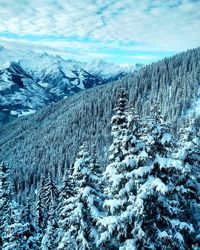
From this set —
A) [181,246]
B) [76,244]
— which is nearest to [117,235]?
[181,246]

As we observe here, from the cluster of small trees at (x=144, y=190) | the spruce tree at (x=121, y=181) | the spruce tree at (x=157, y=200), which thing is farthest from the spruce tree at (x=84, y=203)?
the spruce tree at (x=157, y=200)

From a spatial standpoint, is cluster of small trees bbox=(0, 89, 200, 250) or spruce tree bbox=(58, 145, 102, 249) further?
spruce tree bbox=(58, 145, 102, 249)

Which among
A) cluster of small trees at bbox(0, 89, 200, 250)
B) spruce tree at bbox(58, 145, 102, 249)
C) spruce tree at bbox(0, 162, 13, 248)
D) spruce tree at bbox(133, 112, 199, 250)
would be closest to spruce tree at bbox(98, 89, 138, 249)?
cluster of small trees at bbox(0, 89, 200, 250)

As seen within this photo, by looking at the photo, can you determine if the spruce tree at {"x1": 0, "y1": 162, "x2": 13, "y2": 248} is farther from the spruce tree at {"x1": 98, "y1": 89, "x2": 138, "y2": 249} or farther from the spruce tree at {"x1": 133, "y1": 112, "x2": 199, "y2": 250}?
the spruce tree at {"x1": 133, "y1": 112, "x2": 199, "y2": 250}

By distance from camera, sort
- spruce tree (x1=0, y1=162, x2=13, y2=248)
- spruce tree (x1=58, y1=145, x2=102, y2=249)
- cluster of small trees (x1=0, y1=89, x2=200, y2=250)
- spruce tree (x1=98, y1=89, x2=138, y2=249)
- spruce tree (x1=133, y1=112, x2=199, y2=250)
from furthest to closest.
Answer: spruce tree (x1=0, y1=162, x2=13, y2=248) → spruce tree (x1=58, y1=145, x2=102, y2=249) → spruce tree (x1=98, y1=89, x2=138, y2=249) → cluster of small trees (x1=0, y1=89, x2=200, y2=250) → spruce tree (x1=133, y1=112, x2=199, y2=250)

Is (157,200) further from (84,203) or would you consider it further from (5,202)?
(5,202)

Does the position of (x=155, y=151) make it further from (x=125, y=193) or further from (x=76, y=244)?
(x=76, y=244)

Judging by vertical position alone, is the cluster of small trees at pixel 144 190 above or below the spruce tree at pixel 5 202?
above

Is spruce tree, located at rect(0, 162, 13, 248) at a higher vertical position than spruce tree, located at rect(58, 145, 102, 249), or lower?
lower

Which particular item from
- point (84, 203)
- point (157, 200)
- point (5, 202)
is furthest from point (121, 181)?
point (5, 202)

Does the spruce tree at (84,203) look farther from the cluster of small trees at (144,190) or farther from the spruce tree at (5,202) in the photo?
the spruce tree at (5,202)

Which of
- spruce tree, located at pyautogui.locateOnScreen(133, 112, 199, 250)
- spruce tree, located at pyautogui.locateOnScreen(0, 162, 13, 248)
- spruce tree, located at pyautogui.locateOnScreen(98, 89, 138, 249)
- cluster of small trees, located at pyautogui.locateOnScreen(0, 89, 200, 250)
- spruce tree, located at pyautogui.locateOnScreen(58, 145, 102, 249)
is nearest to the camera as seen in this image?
spruce tree, located at pyautogui.locateOnScreen(133, 112, 199, 250)
